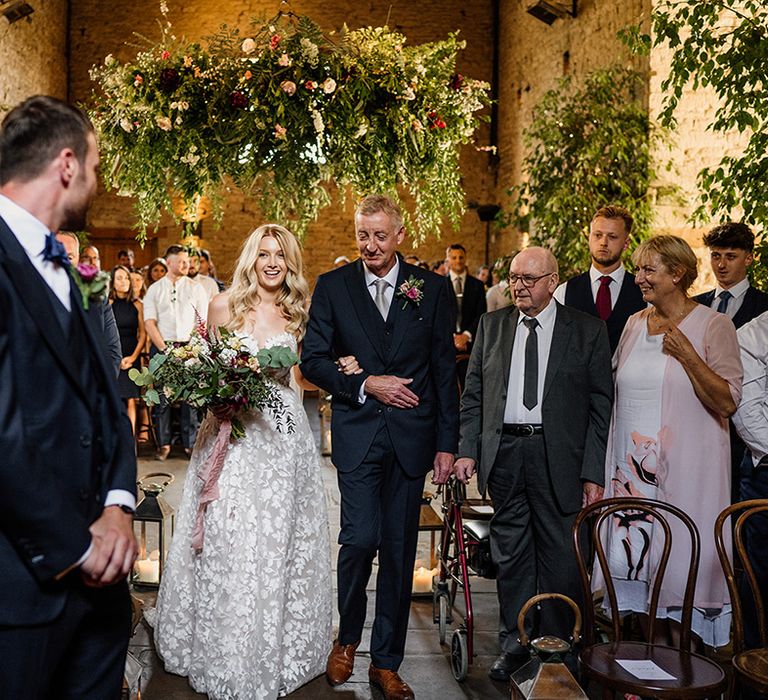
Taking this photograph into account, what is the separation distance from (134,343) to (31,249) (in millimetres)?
7064

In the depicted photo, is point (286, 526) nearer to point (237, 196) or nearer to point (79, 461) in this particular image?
point (79, 461)

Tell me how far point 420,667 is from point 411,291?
1541 millimetres

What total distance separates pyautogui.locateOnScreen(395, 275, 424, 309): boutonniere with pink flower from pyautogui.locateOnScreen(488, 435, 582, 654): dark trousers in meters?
0.65

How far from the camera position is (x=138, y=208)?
4.48 metres

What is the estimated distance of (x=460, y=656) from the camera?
3.63 meters

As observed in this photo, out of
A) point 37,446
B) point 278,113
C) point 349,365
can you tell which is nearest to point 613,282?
point 349,365

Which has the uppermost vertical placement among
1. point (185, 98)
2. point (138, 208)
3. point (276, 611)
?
point (185, 98)

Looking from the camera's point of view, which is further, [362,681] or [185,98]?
[185,98]

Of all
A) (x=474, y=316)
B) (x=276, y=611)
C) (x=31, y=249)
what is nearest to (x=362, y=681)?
(x=276, y=611)

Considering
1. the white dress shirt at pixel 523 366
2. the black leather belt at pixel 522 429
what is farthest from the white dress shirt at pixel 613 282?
the black leather belt at pixel 522 429

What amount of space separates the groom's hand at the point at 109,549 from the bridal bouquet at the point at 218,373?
4.88ft

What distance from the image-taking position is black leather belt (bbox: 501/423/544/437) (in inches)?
142

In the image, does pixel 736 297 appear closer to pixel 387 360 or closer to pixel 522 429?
pixel 522 429

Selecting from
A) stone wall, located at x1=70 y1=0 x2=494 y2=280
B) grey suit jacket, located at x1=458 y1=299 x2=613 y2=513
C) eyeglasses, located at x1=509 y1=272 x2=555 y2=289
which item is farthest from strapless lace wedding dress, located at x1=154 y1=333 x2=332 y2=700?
stone wall, located at x1=70 y1=0 x2=494 y2=280
